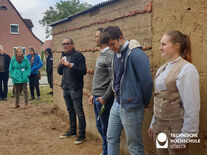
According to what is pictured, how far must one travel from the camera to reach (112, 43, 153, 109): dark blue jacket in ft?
7.84

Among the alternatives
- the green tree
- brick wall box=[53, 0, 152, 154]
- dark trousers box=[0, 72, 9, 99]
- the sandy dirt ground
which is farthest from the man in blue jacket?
the green tree

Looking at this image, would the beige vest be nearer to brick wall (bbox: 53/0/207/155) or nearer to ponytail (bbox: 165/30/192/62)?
ponytail (bbox: 165/30/192/62)

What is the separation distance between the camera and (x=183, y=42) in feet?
6.73

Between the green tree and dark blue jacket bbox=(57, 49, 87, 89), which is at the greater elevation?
the green tree

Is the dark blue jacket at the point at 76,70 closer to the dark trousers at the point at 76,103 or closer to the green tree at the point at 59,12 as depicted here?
the dark trousers at the point at 76,103

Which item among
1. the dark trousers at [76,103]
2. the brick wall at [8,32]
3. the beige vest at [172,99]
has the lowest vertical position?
the dark trousers at [76,103]

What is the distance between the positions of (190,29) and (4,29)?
31401mm

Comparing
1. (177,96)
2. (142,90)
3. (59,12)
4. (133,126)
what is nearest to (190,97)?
(177,96)

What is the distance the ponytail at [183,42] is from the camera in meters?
2.04

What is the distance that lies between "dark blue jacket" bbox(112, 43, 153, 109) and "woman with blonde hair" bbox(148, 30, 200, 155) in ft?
0.76

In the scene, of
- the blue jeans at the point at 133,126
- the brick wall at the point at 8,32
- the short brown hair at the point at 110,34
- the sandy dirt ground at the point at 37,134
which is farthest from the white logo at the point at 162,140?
the brick wall at the point at 8,32

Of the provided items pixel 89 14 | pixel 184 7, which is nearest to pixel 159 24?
pixel 184 7

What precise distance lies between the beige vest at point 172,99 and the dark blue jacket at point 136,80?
1.07 ft

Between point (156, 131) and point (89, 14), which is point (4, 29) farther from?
point (156, 131)
